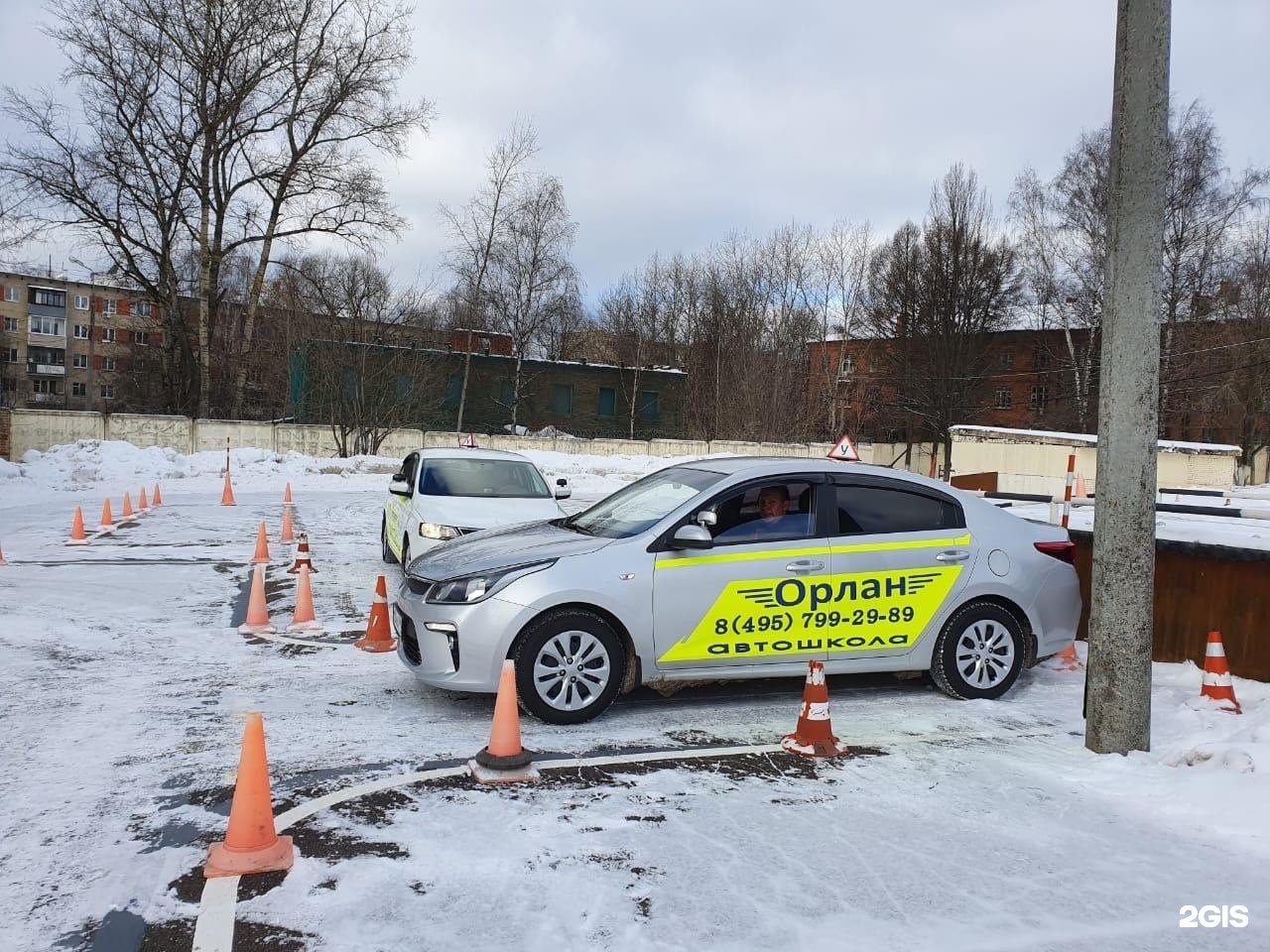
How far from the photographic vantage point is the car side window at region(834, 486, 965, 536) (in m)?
6.71

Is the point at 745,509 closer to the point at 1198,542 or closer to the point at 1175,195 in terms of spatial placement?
the point at 1198,542

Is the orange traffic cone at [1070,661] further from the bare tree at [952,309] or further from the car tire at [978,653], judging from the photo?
the bare tree at [952,309]

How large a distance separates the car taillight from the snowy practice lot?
105 centimetres

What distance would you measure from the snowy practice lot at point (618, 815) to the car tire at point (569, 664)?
171mm

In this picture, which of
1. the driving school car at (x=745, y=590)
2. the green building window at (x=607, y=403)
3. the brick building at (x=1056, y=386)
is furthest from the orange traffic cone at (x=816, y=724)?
the green building window at (x=607, y=403)

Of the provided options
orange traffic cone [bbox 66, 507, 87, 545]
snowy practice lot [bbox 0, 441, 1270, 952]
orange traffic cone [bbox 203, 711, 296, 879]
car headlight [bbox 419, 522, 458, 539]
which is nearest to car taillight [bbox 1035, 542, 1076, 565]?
snowy practice lot [bbox 0, 441, 1270, 952]

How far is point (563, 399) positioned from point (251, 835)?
45.2 metres

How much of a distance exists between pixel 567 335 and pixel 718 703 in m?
50.5

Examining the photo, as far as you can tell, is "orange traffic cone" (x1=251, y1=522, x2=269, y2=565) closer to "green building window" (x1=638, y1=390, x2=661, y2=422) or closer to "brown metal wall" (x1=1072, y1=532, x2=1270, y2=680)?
"brown metal wall" (x1=1072, y1=532, x2=1270, y2=680)

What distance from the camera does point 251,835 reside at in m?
3.91

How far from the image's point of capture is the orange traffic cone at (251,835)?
3.86 metres

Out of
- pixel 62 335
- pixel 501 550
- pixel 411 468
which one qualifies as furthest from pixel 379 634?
pixel 62 335

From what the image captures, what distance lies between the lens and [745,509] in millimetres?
6512

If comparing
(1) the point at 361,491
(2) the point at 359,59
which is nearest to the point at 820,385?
(2) the point at 359,59
